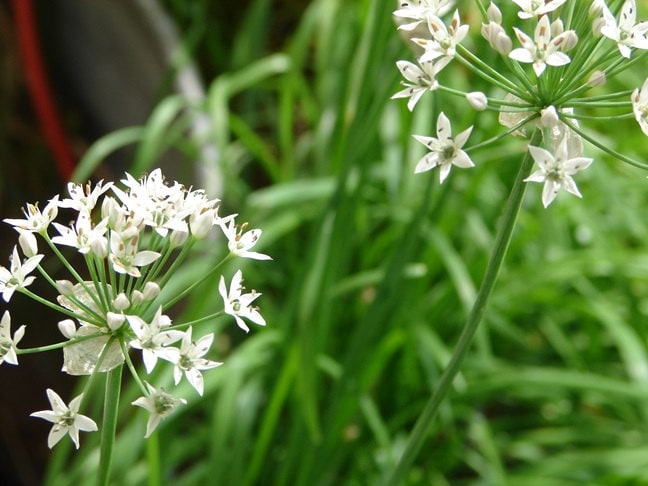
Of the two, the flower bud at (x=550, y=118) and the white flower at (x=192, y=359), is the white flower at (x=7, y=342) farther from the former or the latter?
the flower bud at (x=550, y=118)

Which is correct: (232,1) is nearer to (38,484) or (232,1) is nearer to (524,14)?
(38,484)

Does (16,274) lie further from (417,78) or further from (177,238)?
(417,78)

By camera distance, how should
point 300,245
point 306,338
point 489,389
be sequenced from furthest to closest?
point 300,245 → point 489,389 → point 306,338

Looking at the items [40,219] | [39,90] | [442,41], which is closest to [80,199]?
[40,219]

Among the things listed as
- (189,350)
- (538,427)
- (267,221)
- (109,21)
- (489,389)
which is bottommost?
(538,427)

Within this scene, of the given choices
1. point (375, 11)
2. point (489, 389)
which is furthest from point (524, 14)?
point (489, 389)

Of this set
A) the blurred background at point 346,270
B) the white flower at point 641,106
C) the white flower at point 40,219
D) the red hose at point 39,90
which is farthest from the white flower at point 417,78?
the red hose at point 39,90
